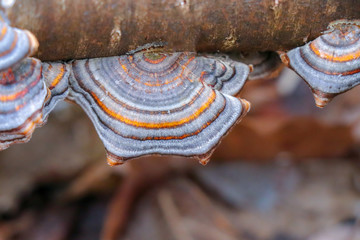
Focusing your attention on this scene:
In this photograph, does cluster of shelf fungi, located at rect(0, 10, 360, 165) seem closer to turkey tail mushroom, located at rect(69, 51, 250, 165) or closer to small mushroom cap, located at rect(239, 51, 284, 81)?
turkey tail mushroom, located at rect(69, 51, 250, 165)

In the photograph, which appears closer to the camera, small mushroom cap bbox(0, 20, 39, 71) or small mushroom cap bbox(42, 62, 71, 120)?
small mushroom cap bbox(0, 20, 39, 71)

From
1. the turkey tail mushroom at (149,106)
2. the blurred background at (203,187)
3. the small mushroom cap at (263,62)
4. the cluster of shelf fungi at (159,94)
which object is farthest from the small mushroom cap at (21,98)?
the blurred background at (203,187)

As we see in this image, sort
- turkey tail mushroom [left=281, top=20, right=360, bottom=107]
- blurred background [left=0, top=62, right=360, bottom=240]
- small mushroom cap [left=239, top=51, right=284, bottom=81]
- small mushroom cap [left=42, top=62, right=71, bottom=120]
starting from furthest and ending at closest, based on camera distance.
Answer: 1. blurred background [left=0, top=62, right=360, bottom=240]
2. small mushroom cap [left=239, top=51, right=284, bottom=81]
3. turkey tail mushroom [left=281, top=20, right=360, bottom=107]
4. small mushroom cap [left=42, top=62, right=71, bottom=120]

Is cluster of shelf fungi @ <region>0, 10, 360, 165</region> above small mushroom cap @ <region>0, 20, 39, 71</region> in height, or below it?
below

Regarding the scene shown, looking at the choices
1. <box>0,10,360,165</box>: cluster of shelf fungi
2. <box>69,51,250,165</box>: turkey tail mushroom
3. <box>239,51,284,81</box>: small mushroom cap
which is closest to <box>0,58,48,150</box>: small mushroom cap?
<box>0,10,360,165</box>: cluster of shelf fungi

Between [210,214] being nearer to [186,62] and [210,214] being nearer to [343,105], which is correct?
[343,105]

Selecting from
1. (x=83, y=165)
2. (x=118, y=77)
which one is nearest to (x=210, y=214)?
(x=83, y=165)

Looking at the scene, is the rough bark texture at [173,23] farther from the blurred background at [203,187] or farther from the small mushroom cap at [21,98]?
the blurred background at [203,187]

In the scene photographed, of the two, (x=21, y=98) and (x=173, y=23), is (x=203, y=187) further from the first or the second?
(x=21, y=98)
